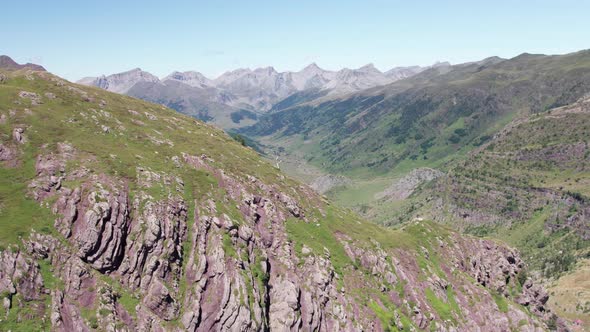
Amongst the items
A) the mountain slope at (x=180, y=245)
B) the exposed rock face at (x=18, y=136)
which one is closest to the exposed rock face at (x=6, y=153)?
the mountain slope at (x=180, y=245)

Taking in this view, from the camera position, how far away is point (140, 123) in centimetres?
12562

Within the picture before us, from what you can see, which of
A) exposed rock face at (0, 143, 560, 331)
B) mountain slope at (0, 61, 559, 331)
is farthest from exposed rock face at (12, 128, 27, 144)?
exposed rock face at (0, 143, 560, 331)

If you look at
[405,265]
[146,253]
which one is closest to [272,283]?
[146,253]

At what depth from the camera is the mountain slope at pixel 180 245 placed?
75.7m

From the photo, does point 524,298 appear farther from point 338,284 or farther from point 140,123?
point 140,123

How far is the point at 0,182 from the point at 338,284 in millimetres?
80375

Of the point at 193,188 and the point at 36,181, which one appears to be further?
the point at 193,188

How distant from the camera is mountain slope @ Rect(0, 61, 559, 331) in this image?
75.7 meters

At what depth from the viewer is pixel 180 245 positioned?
91125 mm

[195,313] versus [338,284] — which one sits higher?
[195,313]

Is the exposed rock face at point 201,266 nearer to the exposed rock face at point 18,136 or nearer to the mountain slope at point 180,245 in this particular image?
the mountain slope at point 180,245

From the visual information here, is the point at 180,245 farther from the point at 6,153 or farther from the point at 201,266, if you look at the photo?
the point at 6,153

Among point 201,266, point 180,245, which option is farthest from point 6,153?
point 201,266

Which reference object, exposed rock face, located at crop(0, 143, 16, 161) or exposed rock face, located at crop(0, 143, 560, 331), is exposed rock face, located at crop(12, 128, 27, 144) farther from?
exposed rock face, located at crop(0, 143, 560, 331)
